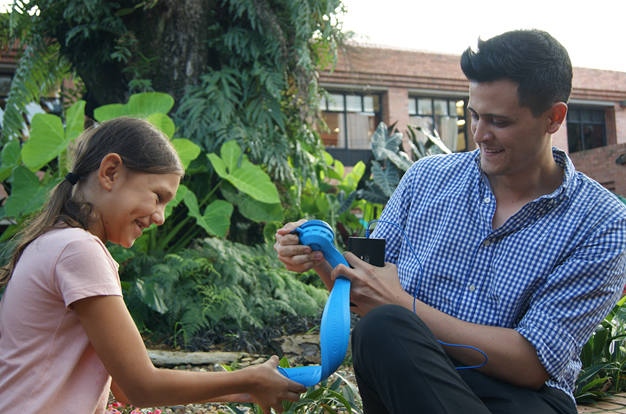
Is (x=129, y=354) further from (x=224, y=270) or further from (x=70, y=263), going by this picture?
(x=224, y=270)

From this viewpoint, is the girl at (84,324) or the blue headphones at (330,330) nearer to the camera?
the girl at (84,324)

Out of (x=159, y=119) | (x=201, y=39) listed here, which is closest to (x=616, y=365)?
(x=159, y=119)

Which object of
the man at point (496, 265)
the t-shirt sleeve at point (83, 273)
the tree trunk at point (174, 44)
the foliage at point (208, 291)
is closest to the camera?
the t-shirt sleeve at point (83, 273)

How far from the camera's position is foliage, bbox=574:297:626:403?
2209mm

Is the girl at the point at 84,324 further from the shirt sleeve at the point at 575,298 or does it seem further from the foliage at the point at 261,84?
the foliage at the point at 261,84

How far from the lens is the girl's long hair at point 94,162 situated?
1.22 metres

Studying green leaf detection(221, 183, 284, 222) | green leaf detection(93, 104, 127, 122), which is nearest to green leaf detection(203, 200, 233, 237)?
green leaf detection(221, 183, 284, 222)

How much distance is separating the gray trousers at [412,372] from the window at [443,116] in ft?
54.4

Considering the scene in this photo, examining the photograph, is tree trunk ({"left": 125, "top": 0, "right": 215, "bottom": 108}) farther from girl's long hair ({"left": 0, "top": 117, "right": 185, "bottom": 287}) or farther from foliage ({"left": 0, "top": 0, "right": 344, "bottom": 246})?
girl's long hair ({"left": 0, "top": 117, "right": 185, "bottom": 287})

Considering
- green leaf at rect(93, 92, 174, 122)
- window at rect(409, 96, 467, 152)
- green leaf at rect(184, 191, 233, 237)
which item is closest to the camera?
green leaf at rect(184, 191, 233, 237)

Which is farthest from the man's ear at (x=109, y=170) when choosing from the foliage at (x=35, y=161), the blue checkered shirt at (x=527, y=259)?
the foliage at (x=35, y=161)

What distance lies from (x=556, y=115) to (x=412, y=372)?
1.01 m

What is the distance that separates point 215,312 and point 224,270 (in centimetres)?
38

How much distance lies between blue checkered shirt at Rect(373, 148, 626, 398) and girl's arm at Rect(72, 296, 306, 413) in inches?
27.6
